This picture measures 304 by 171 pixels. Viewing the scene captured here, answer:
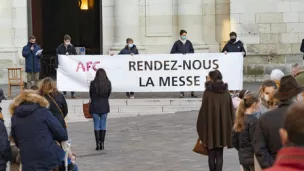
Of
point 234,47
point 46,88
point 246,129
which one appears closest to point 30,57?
point 234,47

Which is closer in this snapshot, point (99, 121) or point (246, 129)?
point (246, 129)

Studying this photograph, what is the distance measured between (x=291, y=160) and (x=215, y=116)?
7.45 metres

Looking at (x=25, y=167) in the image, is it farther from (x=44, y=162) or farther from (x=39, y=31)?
(x=39, y=31)

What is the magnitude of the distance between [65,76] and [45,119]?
474 inches

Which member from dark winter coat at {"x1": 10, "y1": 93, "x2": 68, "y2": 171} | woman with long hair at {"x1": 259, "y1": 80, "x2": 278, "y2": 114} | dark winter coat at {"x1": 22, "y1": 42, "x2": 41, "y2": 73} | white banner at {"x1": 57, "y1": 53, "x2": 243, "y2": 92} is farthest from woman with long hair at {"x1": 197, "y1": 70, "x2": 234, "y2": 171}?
dark winter coat at {"x1": 22, "y1": 42, "x2": 41, "y2": 73}

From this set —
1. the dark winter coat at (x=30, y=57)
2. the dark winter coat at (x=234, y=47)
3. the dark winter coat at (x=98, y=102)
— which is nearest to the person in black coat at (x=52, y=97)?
the dark winter coat at (x=98, y=102)

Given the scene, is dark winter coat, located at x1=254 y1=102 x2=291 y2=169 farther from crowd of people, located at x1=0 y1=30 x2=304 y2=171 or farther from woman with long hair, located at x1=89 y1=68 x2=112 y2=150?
woman with long hair, located at x1=89 y1=68 x2=112 y2=150

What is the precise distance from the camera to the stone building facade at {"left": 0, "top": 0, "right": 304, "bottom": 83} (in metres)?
24.7

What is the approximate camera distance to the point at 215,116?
10836 millimetres

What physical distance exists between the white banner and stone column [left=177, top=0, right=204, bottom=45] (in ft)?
18.0

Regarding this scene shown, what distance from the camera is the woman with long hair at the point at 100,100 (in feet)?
46.1

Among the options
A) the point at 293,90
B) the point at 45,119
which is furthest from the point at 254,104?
the point at 45,119

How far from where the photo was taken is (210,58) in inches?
774

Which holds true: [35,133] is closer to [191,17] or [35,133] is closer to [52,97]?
[52,97]
